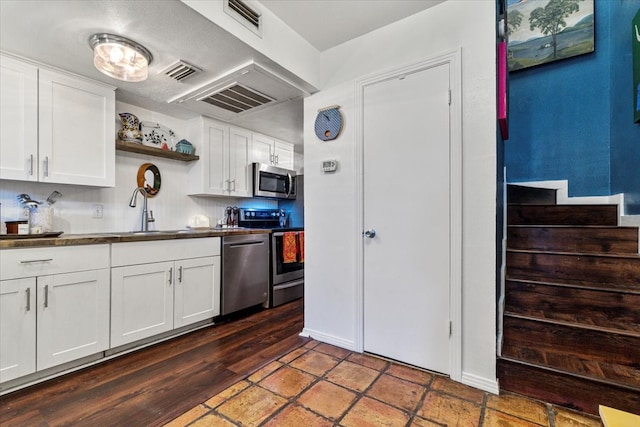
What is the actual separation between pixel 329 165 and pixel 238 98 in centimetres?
108

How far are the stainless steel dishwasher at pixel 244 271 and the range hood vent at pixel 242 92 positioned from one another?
1.29 metres

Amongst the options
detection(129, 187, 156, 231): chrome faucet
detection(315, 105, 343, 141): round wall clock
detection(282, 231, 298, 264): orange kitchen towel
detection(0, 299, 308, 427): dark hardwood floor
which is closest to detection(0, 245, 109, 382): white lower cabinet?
detection(0, 299, 308, 427): dark hardwood floor

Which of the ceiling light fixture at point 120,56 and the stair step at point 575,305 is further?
the ceiling light fixture at point 120,56

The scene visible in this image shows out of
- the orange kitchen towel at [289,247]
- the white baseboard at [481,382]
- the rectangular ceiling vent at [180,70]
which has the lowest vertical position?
the white baseboard at [481,382]

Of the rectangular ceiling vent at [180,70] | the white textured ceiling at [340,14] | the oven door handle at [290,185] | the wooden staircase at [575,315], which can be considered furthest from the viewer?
the oven door handle at [290,185]

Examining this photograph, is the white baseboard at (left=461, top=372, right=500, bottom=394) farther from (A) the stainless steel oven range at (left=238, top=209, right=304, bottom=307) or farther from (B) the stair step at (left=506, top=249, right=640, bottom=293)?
(A) the stainless steel oven range at (left=238, top=209, right=304, bottom=307)

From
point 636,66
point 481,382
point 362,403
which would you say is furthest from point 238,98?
point 636,66

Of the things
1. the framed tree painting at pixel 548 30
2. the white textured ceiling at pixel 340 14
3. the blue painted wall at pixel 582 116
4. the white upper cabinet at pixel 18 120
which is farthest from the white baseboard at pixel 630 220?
the white upper cabinet at pixel 18 120

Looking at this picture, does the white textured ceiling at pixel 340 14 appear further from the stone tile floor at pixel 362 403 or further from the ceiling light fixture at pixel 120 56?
the stone tile floor at pixel 362 403

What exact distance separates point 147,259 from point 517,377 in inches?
103

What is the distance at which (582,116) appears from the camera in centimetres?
289

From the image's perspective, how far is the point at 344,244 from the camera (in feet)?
7.55

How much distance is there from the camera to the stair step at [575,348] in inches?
58.3

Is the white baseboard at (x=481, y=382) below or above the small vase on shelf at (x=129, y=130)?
below
